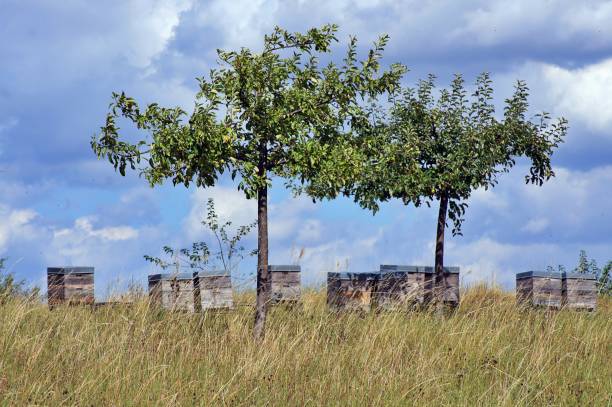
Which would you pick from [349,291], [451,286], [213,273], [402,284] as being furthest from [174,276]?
[451,286]

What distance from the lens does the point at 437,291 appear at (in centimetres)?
1634

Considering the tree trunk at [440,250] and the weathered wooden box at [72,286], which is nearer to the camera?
the weathered wooden box at [72,286]

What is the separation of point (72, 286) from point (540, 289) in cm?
963

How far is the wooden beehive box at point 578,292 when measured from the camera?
1702 centimetres

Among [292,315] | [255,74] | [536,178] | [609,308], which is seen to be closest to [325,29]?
[255,74]

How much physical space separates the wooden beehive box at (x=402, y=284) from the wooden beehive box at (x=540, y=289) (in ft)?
7.23

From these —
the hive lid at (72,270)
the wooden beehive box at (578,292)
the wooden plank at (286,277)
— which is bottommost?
the wooden beehive box at (578,292)

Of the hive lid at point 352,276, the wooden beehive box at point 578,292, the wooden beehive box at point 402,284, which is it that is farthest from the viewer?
the wooden beehive box at point 578,292

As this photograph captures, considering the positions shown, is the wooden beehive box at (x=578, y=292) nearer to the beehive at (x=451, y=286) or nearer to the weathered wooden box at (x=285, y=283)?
the beehive at (x=451, y=286)

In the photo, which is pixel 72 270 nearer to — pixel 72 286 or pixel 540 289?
pixel 72 286

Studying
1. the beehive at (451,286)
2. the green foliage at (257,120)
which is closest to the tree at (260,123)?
the green foliage at (257,120)

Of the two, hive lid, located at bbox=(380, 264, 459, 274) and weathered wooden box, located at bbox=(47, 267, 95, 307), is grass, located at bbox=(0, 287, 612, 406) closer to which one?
weathered wooden box, located at bbox=(47, 267, 95, 307)

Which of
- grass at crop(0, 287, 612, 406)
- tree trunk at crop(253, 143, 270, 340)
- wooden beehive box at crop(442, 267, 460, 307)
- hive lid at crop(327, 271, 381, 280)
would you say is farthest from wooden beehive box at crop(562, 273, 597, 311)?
tree trunk at crop(253, 143, 270, 340)

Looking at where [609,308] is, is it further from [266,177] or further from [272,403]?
[272,403]
